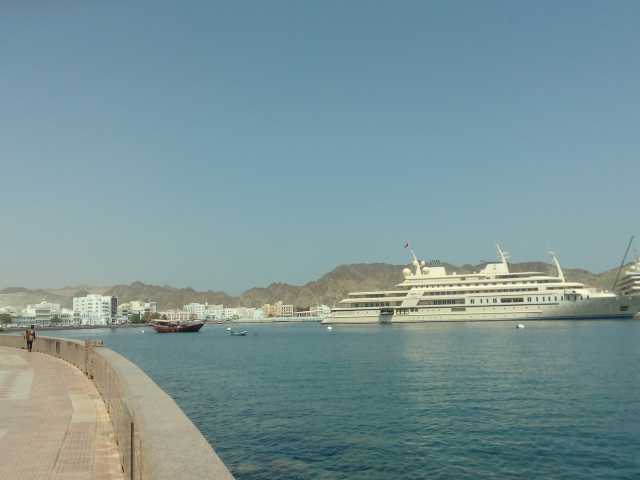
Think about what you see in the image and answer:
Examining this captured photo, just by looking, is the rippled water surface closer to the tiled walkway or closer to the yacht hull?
the tiled walkway

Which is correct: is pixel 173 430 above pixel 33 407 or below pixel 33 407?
above

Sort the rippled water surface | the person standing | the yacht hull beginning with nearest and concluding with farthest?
the rippled water surface
the person standing
the yacht hull

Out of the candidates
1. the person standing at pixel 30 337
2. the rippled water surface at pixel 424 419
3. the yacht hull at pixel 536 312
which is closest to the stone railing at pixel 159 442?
the rippled water surface at pixel 424 419

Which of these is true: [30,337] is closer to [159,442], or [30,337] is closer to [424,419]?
[424,419]

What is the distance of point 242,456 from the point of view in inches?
654

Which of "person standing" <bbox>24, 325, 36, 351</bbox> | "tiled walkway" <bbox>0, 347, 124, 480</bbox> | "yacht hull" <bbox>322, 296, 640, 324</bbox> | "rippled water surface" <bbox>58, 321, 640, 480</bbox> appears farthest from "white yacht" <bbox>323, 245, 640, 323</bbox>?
"tiled walkway" <bbox>0, 347, 124, 480</bbox>

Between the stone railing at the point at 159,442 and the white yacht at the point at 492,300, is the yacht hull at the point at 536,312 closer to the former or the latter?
the white yacht at the point at 492,300

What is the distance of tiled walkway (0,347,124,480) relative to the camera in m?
7.67

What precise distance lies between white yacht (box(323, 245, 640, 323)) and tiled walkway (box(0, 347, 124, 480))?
117758 millimetres

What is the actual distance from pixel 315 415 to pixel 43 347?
683 inches

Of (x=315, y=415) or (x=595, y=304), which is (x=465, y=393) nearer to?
(x=315, y=415)

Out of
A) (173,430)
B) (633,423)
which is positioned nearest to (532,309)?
(633,423)

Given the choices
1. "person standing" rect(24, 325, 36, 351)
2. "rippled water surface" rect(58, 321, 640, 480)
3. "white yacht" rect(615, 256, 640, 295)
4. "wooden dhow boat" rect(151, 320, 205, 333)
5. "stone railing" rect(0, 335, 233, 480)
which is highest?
"white yacht" rect(615, 256, 640, 295)

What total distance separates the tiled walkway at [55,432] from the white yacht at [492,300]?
117758 millimetres
